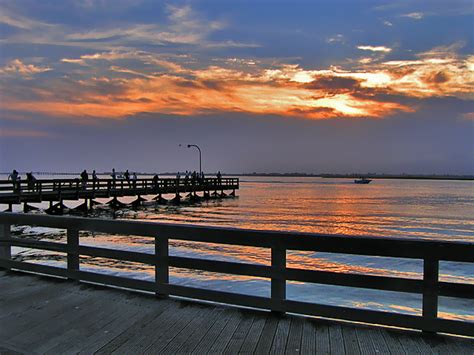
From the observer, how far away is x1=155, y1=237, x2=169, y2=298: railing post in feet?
16.2

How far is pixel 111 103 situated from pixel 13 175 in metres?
10.7

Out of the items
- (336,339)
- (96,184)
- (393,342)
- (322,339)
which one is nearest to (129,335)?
(322,339)

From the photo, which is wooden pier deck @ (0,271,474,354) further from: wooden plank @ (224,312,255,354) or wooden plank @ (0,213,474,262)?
wooden plank @ (0,213,474,262)

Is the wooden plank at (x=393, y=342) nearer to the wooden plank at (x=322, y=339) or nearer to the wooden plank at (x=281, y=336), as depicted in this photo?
the wooden plank at (x=322, y=339)

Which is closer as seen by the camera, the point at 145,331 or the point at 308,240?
the point at 145,331

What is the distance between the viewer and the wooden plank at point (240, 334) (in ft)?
11.7

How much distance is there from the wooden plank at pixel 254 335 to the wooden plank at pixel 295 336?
1.01ft

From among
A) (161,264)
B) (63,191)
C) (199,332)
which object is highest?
(161,264)

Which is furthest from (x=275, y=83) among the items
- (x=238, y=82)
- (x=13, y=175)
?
(x=13, y=175)

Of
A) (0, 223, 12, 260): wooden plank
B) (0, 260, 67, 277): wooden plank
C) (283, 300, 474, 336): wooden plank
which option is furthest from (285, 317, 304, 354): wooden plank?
(0, 223, 12, 260): wooden plank

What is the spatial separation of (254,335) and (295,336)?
411mm

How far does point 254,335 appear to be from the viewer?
12.7 ft

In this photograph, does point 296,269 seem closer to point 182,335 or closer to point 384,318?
point 384,318

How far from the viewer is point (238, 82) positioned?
995 inches
